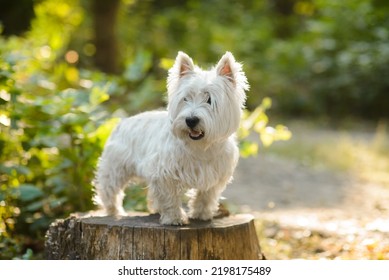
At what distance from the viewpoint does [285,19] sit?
65.0ft

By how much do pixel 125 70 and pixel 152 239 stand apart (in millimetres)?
8485

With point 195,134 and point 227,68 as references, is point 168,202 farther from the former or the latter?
point 227,68

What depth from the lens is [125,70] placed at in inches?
481

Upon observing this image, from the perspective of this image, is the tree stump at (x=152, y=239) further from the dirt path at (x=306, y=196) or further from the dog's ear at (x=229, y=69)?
the dirt path at (x=306, y=196)

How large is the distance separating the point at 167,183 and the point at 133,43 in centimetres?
1192

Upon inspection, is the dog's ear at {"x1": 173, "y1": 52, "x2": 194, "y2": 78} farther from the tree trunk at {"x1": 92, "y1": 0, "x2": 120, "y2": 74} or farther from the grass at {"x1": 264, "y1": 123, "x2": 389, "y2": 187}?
the tree trunk at {"x1": 92, "y1": 0, "x2": 120, "y2": 74}

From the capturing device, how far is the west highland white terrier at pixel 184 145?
3.73m

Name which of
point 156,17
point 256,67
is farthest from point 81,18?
point 256,67

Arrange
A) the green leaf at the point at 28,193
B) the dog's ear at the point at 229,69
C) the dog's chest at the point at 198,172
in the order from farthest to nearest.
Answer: the green leaf at the point at 28,193 → the dog's chest at the point at 198,172 → the dog's ear at the point at 229,69

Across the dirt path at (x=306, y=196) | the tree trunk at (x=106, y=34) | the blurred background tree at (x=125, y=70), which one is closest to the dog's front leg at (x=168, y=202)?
the blurred background tree at (x=125, y=70)

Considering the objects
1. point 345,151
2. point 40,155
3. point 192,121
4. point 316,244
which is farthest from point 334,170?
point 192,121

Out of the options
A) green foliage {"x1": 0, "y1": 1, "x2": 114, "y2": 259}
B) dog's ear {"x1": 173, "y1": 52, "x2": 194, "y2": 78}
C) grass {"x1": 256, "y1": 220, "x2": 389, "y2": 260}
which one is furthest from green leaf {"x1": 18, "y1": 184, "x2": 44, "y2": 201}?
dog's ear {"x1": 173, "y1": 52, "x2": 194, "y2": 78}

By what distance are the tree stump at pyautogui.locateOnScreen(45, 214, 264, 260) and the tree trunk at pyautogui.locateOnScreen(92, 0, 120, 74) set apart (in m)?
8.53

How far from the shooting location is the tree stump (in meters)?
3.97
